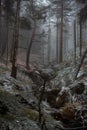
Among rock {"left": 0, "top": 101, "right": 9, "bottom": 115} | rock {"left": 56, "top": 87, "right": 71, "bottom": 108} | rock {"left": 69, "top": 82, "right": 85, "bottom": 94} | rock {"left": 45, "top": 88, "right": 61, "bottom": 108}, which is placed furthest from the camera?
rock {"left": 45, "top": 88, "right": 61, "bottom": 108}

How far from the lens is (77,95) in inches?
559

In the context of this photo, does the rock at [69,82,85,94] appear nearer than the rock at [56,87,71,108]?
No

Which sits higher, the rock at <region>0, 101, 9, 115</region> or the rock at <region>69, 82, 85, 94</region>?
the rock at <region>0, 101, 9, 115</region>

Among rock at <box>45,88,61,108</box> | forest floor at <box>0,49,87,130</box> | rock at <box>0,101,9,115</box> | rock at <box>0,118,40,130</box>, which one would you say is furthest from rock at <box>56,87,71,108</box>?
rock at <box>0,101,9,115</box>

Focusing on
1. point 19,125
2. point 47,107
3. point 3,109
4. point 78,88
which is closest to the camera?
point 19,125

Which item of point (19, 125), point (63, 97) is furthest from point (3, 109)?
point (63, 97)

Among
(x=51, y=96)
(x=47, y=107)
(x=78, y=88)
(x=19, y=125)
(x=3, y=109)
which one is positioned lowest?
(x=47, y=107)

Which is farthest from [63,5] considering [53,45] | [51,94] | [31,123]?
[53,45]

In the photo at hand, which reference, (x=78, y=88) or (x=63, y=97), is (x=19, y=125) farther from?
(x=78, y=88)

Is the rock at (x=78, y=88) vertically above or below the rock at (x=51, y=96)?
above

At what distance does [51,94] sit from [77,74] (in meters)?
3.88

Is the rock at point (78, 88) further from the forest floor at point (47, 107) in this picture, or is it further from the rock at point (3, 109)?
the rock at point (3, 109)

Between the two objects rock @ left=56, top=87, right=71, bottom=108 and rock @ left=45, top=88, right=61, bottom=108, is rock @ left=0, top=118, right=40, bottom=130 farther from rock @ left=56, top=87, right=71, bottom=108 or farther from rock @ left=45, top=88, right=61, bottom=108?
rock @ left=45, top=88, right=61, bottom=108

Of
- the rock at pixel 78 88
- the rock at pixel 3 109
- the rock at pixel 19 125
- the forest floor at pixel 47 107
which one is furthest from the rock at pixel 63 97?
the rock at pixel 3 109
